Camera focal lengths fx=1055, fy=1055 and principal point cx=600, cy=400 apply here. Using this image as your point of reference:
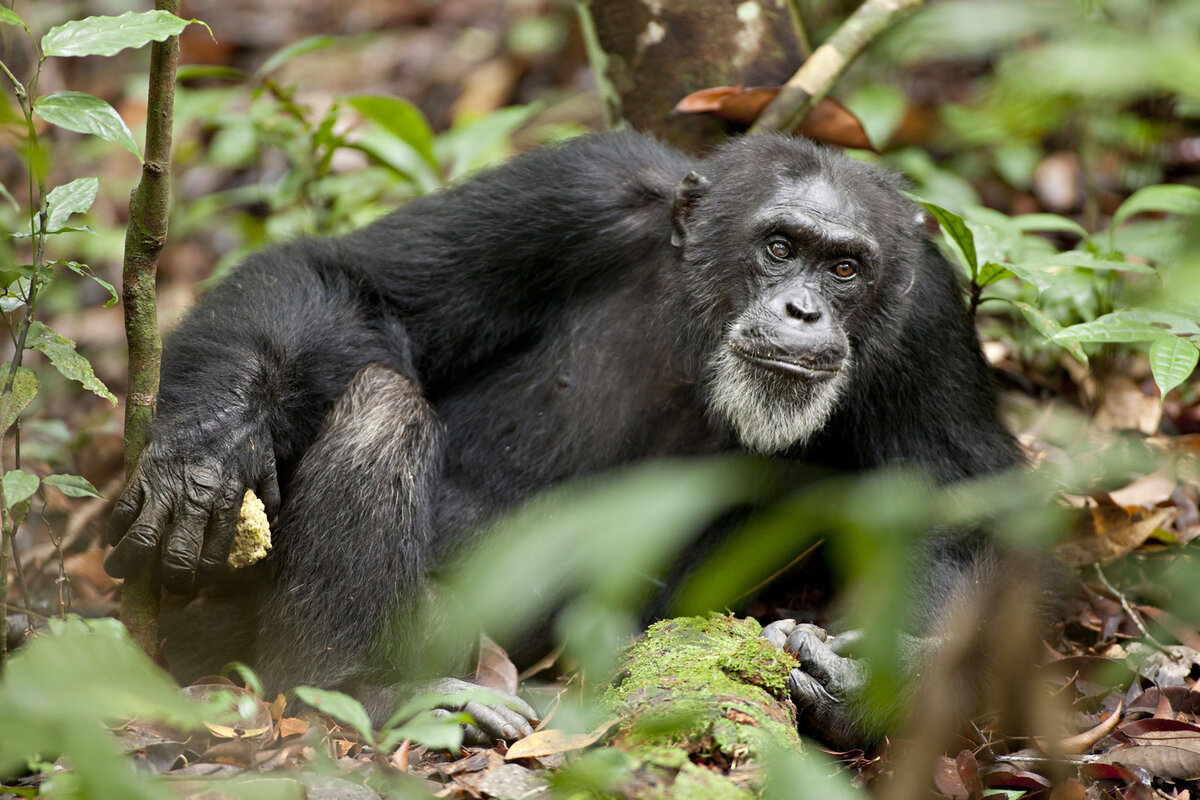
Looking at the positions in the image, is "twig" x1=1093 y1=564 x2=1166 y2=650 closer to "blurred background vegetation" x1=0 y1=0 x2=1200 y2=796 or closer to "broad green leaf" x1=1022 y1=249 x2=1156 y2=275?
"blurred background vegetation" x1=0 y1=0 x2=1200 y2=796

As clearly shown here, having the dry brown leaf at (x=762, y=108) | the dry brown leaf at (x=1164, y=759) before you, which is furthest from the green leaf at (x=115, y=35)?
the dry brown leaf at (x=1164, y=759)

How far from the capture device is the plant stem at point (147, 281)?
3363mm

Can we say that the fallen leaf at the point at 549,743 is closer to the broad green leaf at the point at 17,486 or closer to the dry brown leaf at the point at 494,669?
the dry brown leaf at the point at 494,669

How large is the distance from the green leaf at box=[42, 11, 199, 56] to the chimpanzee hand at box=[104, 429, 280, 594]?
153 cm

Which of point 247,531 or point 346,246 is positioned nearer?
point 247,531

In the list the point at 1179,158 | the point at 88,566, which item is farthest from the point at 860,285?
the point at 1179,158

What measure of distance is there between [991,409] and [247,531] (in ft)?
11.2

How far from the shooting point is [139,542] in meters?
3.97

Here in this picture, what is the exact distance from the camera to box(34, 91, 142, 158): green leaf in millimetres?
3195

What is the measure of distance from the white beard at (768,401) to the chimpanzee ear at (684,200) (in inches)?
25.5

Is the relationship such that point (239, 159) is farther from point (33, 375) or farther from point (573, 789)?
point (573, 789)

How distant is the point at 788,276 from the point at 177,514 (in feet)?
8.91

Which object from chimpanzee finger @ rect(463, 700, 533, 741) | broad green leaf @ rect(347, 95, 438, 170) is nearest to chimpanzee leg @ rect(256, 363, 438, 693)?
chimpanzee finger @ rect(463, 700, 533, 741)

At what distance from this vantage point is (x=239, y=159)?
951 cm
